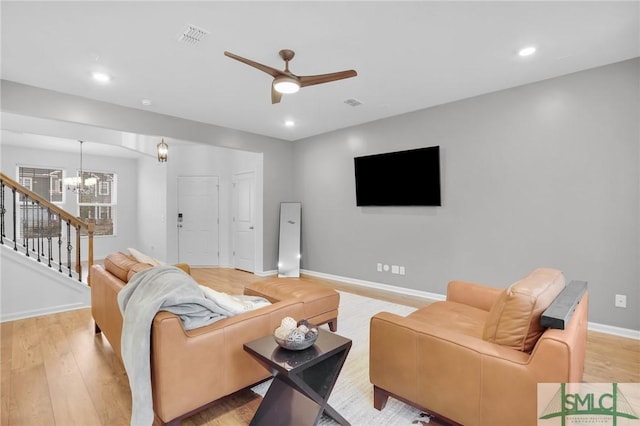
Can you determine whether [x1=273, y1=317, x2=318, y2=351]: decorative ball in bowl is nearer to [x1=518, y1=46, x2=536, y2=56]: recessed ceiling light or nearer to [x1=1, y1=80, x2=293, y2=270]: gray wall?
[x1=518, y1=46, x2=536, y2=56]: recessed ceiling light

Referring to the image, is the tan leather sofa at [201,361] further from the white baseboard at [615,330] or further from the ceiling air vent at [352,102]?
the white baseboard at [615,330]

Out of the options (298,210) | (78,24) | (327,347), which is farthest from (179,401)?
(298,210)

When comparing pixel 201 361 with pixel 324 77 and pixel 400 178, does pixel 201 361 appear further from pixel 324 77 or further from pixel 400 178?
pixel 400 178

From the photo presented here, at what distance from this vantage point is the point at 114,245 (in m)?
7.93

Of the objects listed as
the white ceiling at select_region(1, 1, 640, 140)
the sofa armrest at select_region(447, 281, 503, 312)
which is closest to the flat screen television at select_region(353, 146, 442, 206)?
the white ceiling at select_region(1, 1, 640, 140)

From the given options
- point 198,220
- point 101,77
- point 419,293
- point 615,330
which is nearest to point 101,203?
point 198,220

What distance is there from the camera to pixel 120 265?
8.18ft

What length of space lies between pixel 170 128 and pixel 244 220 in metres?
2.49

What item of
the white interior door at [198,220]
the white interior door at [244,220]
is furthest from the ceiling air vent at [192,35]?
the white interior door at [198,220]

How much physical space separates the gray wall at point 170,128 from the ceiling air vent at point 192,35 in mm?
2096

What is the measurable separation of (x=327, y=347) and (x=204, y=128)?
4.29 m

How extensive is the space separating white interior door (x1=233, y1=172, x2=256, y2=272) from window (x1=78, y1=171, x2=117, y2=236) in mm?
3742

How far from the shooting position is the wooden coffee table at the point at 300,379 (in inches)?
60.2

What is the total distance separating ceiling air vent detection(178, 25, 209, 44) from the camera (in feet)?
7.91
